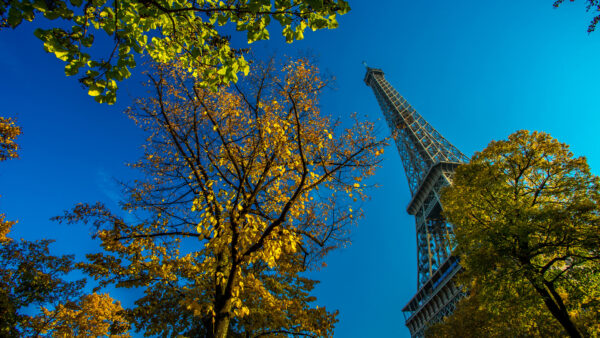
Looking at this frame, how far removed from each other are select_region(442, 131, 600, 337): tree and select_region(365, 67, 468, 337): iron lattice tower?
16878 millimetres

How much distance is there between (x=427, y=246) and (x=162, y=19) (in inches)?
2022

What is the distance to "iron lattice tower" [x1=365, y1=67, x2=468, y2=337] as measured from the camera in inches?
1510

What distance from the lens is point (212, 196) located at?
4.88 metres

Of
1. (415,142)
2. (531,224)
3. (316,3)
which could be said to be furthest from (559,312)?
(415,142)

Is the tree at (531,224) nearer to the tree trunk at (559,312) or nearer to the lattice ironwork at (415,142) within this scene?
the tree trunk at (559,312)

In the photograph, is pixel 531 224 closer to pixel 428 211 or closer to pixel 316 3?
pixel 316 3

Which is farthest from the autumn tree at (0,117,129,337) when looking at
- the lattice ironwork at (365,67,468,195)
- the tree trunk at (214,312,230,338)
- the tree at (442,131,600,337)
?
the lattice ironwork at (365,67,468,195)

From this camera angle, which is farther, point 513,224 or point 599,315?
point 513,224

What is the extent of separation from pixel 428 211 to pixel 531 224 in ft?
132

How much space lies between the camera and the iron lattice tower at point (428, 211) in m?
38.3

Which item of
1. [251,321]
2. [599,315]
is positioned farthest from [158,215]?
[599,315]

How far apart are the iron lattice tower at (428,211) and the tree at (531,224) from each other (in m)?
16.9

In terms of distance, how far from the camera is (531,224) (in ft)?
35.1

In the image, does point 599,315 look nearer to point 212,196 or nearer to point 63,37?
point 212,196
